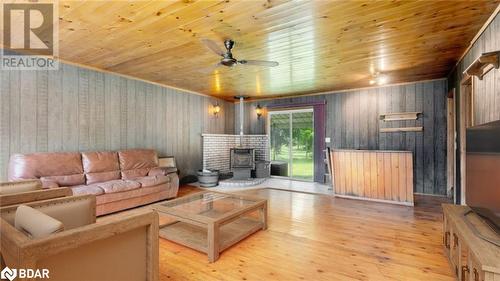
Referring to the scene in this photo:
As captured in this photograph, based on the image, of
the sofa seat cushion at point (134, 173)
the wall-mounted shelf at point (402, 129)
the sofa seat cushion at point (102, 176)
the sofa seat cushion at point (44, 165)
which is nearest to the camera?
the sofa seat cushion at point (44, 165)

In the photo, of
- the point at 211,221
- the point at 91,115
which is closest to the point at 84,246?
the point at 211,221

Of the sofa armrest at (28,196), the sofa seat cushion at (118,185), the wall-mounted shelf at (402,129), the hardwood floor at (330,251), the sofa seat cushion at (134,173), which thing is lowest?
the hardwood floor at (330,251)

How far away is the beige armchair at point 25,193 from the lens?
72.9 inches

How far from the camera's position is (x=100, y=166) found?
398cm

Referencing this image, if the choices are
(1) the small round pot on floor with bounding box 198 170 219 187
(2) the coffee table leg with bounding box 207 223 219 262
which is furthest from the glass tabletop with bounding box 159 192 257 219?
(1) the small round pot on floor with bounding box 198 170 219 187

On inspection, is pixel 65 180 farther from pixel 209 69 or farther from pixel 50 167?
pixel 209 69

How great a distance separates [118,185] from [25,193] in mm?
1749

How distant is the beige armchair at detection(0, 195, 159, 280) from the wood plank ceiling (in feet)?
6.44

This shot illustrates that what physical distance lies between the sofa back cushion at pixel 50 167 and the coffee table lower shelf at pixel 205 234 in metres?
1.90

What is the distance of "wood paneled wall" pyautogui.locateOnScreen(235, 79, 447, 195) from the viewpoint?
488cm

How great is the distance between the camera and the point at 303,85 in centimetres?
548

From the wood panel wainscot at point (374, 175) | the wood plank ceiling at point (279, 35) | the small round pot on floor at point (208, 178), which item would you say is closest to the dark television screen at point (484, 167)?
the wood plank ceiling at point (279, 35)

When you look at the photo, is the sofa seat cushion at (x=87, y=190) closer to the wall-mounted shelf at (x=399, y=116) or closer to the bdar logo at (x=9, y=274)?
the bdar logo at (x=9, y=274)

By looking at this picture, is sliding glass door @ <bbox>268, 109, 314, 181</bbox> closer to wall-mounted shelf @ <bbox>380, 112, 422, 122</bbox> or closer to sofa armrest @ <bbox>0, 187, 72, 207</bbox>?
wall-mounted shelf @ <bbox>380, 112, 422, 122</bbox>
